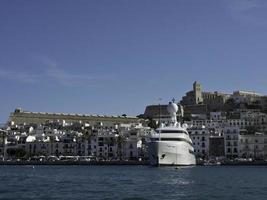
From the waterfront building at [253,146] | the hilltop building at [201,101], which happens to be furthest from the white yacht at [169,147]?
the hilltop building at [201,101]

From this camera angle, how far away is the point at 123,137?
12550cm

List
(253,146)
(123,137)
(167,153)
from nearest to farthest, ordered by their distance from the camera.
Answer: (167,153), (253,146), (123,137)

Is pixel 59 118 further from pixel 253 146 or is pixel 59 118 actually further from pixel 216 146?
pixel 253 146

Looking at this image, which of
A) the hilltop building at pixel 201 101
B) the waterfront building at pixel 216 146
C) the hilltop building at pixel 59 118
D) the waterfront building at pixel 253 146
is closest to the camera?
the waterfront building at pixel 253 146

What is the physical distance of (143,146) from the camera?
12312cm

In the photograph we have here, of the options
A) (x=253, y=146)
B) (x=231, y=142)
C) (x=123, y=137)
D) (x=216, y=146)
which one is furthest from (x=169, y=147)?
(x=123, y=137)

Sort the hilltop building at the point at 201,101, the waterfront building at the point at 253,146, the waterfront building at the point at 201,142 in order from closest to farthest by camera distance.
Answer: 1. the waterfront building at the point at 253,146
2. the waterfront building at the point at 201,142
3. the hilltop building at the point at 201,101

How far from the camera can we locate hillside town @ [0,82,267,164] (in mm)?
119188

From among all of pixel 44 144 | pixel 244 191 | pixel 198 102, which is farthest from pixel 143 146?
pixel 244 191

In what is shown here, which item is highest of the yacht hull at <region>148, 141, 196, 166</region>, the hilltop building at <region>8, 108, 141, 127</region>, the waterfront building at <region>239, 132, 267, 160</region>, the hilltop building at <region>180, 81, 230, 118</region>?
the hilltop building at <region>180, 81, 230, 118</region>

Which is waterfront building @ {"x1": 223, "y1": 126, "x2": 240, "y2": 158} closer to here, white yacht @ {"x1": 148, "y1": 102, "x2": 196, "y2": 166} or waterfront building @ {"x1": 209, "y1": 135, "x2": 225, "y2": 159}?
waterfront building @ {"x1": 209, "y1": 135, "x2": 225, "y2": 159}

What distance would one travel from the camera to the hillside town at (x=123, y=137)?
119 m

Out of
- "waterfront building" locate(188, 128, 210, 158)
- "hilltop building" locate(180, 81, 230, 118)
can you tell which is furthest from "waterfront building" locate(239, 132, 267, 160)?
"hilltop building" locate(180, 81, 230, 118)

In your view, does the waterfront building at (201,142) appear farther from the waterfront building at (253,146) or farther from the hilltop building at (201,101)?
the hilltop building at (201,101)
